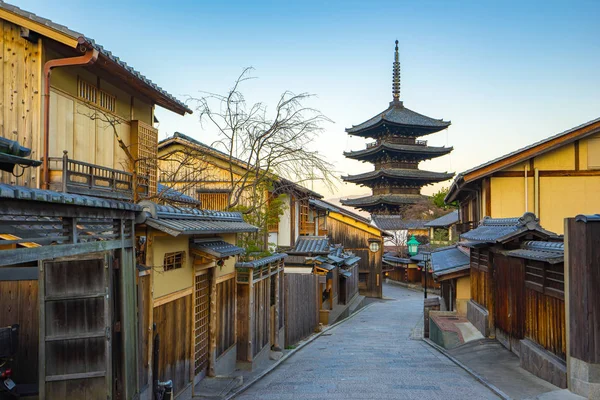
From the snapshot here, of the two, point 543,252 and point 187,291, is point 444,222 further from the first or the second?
point 187,291

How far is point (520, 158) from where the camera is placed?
16.1 meters

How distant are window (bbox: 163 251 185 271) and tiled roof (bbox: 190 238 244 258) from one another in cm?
39

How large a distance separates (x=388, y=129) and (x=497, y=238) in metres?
39.2

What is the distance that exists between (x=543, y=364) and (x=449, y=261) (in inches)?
412

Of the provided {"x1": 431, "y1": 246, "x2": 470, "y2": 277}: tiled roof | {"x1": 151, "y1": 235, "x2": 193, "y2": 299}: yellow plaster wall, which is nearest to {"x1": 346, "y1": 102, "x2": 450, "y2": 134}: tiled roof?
{"x1": 431, "y1": 246, "x2": 470, "y2": 277}: tiled roof

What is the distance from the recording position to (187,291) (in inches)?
340

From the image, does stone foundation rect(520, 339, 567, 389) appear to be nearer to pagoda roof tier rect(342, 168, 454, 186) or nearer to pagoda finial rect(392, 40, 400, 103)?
pagoda roof tier rect(342, 168, 454, 186)

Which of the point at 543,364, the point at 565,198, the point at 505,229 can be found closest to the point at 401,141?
the point at 565,198

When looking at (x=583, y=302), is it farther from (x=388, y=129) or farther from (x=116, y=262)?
(x=388, y=129)

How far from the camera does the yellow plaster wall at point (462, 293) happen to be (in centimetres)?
1767

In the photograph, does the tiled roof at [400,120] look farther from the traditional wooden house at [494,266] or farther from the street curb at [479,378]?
the street curb at [479,378]

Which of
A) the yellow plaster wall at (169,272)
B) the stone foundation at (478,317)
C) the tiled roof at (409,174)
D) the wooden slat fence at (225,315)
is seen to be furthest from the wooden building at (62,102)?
the tiled roof at (409,174)

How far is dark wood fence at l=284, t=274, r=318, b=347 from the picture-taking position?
53.8 ft

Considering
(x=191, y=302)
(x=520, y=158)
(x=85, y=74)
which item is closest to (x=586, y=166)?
(x=520, y=158)
